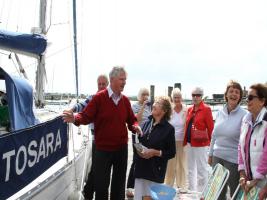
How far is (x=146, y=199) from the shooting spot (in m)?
3.96

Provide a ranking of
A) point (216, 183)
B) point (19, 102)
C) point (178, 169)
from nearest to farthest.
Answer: point (216, 183) < point (19, 102) < point (178, 169)

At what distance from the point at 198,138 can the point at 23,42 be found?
283 centimetres

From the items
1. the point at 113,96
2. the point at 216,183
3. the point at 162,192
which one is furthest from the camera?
the point at 113,96

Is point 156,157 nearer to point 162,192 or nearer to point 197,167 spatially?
point 162,192

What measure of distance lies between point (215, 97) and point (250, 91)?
138 ft

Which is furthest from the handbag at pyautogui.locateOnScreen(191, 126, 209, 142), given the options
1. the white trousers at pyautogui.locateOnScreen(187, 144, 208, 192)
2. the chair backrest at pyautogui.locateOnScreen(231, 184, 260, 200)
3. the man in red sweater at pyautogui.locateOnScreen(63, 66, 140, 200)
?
the chair backrest at pyautogui.locateOnScreen(231, 184, 260, 200)

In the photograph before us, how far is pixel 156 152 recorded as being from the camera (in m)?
3.89

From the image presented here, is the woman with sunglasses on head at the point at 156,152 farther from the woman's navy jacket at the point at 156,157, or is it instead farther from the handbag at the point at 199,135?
the handbag at the point at 199,135

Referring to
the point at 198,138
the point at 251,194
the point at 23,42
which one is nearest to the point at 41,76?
the point at 23,42

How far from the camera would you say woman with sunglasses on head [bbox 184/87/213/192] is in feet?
18.5

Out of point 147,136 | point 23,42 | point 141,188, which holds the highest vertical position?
point 23,42

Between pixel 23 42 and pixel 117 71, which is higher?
pixel 23 42

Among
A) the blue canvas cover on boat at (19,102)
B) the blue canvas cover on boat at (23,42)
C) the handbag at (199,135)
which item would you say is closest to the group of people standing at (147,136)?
the blue canvas cover on boat at (19,102)

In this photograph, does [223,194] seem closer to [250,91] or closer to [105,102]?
[250,91]
